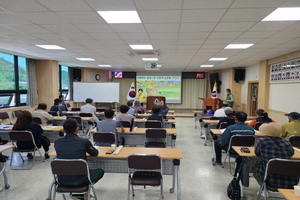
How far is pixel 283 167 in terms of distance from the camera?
2.01 meters

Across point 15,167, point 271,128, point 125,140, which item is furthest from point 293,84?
point 15,167

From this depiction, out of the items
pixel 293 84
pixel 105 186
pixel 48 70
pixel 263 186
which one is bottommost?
pixel 105 186

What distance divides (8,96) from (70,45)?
4004mm

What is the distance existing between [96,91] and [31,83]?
3353 mm

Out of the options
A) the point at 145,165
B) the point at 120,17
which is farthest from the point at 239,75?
the point at 145,165

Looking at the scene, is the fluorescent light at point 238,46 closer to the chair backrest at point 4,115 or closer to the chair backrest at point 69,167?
the chair backrest at point 69,167

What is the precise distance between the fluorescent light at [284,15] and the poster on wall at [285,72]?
324 cm

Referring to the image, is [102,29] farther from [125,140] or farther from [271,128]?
[271,128]

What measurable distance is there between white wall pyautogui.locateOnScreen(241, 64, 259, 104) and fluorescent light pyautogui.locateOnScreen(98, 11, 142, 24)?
7.29 m

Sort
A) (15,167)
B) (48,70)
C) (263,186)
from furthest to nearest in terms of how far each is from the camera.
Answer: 1. (48,70)
2. (15,167)
3. (263,186)

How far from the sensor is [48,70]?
8.40 m

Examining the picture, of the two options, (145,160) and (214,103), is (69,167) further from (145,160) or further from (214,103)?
(214,103)

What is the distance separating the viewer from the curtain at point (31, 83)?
7970 mm

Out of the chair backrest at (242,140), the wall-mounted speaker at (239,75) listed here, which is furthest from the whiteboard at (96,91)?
the chair backrest at (242,140)
